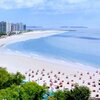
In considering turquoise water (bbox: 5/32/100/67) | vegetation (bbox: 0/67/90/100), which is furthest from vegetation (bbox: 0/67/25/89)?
turquoise water (bbox: 5/32/100/67)

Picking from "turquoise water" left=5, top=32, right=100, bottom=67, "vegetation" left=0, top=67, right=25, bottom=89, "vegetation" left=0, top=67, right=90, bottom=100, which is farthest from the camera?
"turquoise water" left=5, top=32, right=100, bottom=67

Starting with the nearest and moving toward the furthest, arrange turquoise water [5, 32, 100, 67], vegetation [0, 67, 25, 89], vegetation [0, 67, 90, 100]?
vegetation [0, 67, 90, 100], vegetation [0, 67, 25, 89], turquoise water [5, 32, 100, 67]

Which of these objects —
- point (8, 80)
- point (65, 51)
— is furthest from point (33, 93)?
point (65, 51)

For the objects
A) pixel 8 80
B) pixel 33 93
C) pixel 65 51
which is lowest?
pixel 65 51

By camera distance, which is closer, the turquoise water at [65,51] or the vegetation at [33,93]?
the vegetation at [33,93]

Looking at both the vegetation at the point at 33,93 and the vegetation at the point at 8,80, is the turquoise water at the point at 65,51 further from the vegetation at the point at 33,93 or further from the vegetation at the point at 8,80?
the vegetation at the point at 33,93

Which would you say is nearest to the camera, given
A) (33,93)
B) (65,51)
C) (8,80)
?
(33,93)

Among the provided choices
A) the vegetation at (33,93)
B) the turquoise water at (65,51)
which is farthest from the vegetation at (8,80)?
the turquoise water at (65,51)

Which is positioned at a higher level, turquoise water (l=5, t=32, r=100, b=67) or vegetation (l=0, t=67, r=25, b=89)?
vegetation (l=0, t=67, r=25, b=89)

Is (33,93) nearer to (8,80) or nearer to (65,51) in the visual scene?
(8,80)

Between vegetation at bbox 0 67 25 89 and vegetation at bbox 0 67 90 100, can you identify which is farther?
vegetation at bbox 0 67 25 89

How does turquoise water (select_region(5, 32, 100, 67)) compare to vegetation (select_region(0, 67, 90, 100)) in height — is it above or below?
below

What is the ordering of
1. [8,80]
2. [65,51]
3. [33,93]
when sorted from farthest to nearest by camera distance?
[65,51]
[8,80]
[33,93]

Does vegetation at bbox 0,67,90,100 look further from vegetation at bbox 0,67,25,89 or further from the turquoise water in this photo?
the turquoise water
